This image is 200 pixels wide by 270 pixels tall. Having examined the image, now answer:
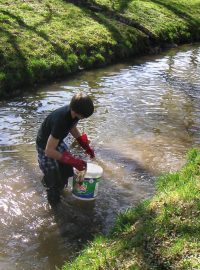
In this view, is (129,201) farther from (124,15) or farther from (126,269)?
(124,15)

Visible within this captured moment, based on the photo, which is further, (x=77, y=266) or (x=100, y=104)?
(x=100, y=104)

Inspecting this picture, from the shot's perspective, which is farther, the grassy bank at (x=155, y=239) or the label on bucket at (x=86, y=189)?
the label on bucket at (x=86, y=189)

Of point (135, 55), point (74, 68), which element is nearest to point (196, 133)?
point (74, 68)

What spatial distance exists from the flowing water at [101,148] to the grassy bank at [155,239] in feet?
1.61

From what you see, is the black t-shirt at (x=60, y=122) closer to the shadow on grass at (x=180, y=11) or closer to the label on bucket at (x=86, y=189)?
the label on bucket at (x=86, y=189)

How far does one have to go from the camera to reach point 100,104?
10.6 metres

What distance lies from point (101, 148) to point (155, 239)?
3.69m

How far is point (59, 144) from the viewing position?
5855 millimetres

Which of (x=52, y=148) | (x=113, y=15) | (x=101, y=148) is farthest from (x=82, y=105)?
(x=113, y=15)

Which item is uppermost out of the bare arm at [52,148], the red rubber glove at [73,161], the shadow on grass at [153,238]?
the bare arm at [52,148]

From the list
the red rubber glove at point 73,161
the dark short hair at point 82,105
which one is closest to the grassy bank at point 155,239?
the red rubber glove at point 73,161

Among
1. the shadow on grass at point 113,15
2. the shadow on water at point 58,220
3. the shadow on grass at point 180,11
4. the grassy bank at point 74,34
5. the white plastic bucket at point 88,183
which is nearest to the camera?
the shadow on water at point 58,220

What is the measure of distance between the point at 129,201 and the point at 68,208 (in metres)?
0.89

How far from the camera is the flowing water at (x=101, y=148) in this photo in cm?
548
